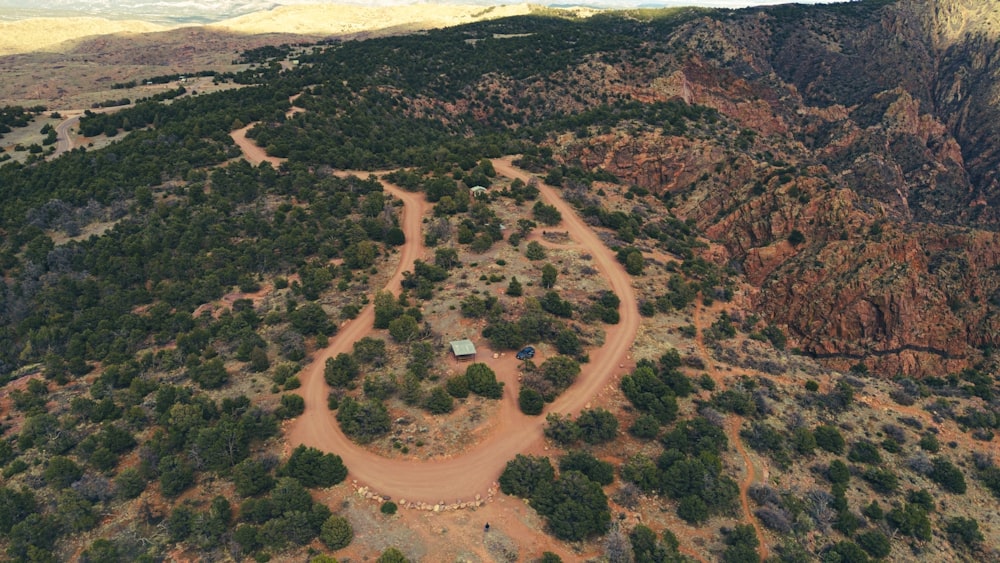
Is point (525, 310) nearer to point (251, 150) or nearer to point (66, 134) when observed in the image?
point (251, 150)

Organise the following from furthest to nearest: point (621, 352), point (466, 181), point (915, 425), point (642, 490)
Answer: point (466, 181) → point (621, 352) → point (915, 425) → point (642, 490)

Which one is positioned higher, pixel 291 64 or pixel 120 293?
pixel 291 64

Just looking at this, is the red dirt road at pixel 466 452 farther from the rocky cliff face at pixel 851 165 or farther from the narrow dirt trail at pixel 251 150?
the narrow dirt trail at pixel 251 150

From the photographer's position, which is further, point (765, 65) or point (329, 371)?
point (765, 65)

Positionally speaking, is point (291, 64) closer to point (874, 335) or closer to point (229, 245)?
point (229, 245)

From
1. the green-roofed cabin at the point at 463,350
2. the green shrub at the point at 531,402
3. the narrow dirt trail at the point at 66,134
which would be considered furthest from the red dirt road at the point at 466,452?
the narrow dirt trail at the point at 66,134

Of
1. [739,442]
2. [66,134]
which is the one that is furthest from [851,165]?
[66,134]

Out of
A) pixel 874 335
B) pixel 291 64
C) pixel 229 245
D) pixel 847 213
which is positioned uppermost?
pixel 291 64

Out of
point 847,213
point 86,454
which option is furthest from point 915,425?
point 86,454
